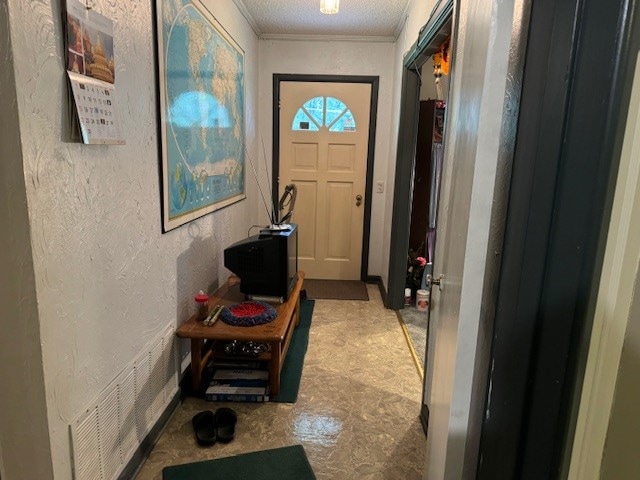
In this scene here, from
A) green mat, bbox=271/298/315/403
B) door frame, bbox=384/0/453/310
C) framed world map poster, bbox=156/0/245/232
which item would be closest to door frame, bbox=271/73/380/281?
door frame, bbox=384/0/453/310

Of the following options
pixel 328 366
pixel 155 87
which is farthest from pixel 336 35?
pixel 328 366

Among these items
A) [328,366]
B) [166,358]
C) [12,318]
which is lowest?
[328,366]

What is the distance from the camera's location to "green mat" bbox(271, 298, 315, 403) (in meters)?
2.18

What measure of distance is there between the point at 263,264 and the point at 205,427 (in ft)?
3.05

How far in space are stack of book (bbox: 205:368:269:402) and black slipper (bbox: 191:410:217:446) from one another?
0.13 m

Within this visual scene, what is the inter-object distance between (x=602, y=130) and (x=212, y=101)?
7.49 ft

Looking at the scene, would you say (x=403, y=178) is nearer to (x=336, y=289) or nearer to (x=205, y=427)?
(x=336, y=289)

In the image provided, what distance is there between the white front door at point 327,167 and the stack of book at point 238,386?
2122 millimetres

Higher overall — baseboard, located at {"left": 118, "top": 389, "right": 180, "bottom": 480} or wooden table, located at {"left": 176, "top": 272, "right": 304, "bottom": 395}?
wooden table, located at {"left": 176, "top": 272, "right": 304, "bottom": 395}

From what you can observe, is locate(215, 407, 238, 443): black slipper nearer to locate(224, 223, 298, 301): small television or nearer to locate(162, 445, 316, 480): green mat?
locate(162, 445, 316, 480): green mat

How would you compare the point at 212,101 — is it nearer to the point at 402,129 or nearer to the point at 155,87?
the point at 155,87

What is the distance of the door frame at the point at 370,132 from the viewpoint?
154 inches

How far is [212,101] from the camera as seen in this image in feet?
8.10

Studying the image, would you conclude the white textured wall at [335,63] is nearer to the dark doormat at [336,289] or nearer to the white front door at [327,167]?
the white front door at [327,167]
